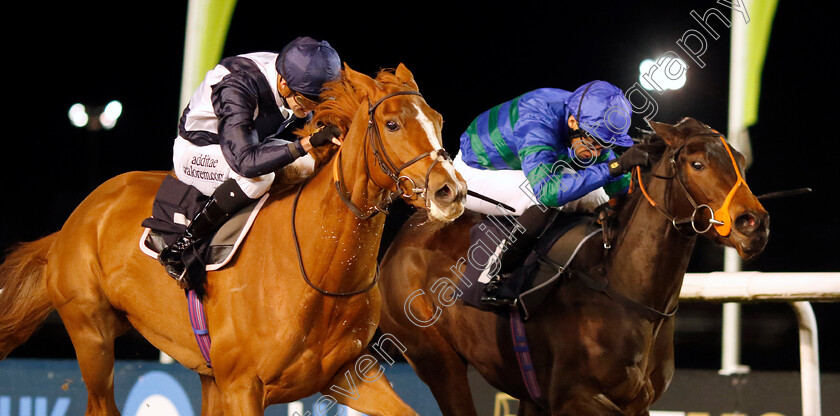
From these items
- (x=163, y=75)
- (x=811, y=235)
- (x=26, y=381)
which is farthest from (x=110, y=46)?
(x=811, y=235)

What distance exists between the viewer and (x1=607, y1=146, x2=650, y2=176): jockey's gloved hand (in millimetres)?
3283

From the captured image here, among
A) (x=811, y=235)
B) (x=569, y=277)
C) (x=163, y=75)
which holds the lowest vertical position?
(x=569, y=277)

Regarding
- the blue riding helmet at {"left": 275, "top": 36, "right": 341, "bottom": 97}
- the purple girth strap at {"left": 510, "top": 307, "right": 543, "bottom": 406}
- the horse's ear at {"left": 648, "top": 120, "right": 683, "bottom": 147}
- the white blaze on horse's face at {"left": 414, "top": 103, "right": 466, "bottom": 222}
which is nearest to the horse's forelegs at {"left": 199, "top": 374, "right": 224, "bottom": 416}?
the purple girth strap at {"left": 510, "top": 307, "right": 543, "bottom": 406}

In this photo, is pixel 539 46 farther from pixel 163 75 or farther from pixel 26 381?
pixel 26 381

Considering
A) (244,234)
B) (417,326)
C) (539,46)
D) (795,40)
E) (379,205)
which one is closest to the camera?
(379,205)

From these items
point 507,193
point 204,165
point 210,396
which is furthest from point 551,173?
point 210,396

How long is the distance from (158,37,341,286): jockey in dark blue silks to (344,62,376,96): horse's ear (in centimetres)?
15

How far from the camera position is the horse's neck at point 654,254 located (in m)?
3.23

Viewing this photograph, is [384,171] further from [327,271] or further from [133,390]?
[133,390]

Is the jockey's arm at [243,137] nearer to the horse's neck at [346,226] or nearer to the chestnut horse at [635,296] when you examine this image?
the horse's neck at [346,226]

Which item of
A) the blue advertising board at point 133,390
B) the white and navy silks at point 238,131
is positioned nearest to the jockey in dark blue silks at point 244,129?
the white and navy silks at point 238,131

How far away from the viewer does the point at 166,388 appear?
4.64m

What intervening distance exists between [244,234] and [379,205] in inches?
22.7

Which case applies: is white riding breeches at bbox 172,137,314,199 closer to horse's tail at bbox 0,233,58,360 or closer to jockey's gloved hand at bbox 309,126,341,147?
jockey's gloved hand at bbox 309,126,341,147
